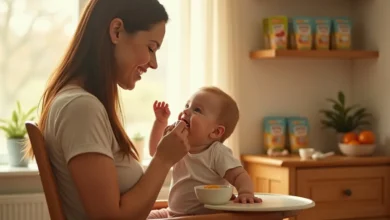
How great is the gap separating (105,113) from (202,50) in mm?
1749

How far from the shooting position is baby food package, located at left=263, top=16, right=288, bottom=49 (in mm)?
→ 3490

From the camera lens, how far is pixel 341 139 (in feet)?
12.0

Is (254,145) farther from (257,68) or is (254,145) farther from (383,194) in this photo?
(383,194)

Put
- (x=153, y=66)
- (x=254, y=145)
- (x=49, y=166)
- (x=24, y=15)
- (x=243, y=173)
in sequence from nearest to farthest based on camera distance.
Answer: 1. (x=49, y=166)
2. (x=153, y=66)
3. (x=243, y=173)
4. (x=24, y=15)
5. (x=254, y=145)

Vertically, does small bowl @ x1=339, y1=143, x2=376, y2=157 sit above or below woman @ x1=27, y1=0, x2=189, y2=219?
below

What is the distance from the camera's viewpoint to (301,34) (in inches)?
139

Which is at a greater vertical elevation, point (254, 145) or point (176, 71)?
point (176, 71)

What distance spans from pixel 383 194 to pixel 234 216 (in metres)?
1.72

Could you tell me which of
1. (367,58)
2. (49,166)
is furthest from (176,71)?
(49,166)

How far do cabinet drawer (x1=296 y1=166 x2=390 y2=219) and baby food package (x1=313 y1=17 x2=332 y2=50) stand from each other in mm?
680

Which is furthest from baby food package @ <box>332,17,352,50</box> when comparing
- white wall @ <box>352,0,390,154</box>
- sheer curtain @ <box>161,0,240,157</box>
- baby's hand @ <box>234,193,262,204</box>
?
baby's hand @ <box>234,193,262,204</box>

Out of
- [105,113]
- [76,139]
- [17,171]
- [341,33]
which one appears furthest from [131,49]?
[341,33]

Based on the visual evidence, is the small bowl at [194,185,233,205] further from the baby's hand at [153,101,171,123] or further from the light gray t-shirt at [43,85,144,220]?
the baby's hand at [153,101,171,123]

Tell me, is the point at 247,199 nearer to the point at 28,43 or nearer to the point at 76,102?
the point at 76,102
